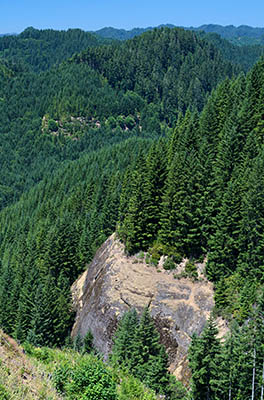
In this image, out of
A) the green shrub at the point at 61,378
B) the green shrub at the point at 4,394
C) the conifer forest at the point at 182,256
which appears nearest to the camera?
the green shrub at the point at 4,394

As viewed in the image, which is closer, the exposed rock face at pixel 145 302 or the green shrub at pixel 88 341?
the exposed rock face at pixel 145 302

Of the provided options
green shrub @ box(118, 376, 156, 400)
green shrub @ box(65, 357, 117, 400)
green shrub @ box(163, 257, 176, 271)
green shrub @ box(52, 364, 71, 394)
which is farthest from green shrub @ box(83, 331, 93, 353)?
green shrub @ box(65, 357, 117, 400)

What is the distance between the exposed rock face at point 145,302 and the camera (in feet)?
134

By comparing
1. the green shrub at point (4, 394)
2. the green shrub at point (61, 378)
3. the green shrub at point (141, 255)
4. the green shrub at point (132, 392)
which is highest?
the green shrub at point (4, 394)

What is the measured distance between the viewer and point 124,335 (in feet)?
123

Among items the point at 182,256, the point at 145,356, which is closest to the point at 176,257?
the point at 182,256

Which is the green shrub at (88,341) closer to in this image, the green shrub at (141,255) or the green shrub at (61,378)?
the green shrub at (141,255)

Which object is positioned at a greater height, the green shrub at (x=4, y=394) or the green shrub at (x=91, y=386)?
the green shrub at (x=4, y=394)

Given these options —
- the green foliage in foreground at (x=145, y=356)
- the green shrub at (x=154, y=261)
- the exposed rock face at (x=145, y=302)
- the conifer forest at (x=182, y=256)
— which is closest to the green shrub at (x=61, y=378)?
the conifer forest at (x=182, y=256)

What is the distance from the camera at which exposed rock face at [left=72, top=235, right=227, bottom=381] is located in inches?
1609

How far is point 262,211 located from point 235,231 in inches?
139

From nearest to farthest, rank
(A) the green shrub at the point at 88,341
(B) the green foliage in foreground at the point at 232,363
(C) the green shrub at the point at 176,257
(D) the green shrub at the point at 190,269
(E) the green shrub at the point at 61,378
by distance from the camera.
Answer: (E) the green shrub at the point at 61,378 < (B) the green foliage in foreground at the point at 232,363 < (A) the green shrub at the point at 88,341 < (D) the green shrub at the point at 190,269 < (C) the green shrub at the point at 176,257

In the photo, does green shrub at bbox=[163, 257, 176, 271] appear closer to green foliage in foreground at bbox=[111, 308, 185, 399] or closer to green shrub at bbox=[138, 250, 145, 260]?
green shrub at bbox=[138, 250, 145, 260]

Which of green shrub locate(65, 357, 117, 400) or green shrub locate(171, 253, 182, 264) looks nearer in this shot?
green shrub locate(65, 357, 117, 400)
